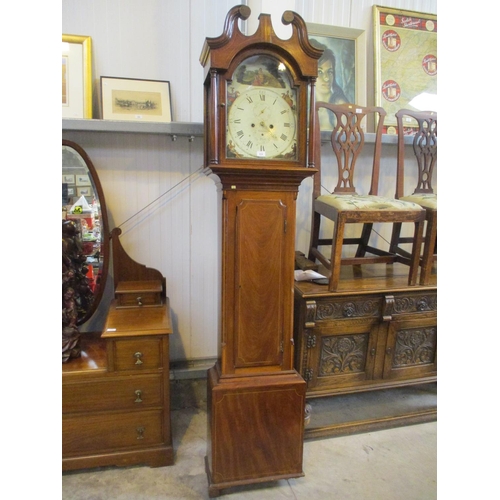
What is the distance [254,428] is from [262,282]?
0.60 m

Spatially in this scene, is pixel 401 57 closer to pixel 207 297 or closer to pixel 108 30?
pixel 108 30

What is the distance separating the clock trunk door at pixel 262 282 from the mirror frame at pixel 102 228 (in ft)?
3.06

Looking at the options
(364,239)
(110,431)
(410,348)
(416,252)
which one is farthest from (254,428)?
(364,239)

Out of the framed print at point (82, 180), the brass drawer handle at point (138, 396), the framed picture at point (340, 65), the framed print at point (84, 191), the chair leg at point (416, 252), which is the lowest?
the brass drawer handle at point (138, 396)

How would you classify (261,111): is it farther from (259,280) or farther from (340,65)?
(340,65)

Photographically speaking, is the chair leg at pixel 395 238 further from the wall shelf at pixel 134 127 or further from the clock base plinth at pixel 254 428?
the wall shelf at pixel 134 127

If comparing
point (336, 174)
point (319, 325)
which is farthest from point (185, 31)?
point (319, 325)

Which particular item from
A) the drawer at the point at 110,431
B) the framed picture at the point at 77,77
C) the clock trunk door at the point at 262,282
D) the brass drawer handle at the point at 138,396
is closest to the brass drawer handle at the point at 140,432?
the drawer at the point at 110,431

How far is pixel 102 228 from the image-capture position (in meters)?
2.07

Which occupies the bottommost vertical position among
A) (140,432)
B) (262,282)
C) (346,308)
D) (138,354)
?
(140,432)

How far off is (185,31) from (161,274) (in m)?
1.39

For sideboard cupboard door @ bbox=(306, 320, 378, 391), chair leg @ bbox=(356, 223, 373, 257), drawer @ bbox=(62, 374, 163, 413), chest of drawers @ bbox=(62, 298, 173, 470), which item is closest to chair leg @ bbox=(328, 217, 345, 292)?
sideboard cupboard door @ bbox=(306, 320, 378, 391)

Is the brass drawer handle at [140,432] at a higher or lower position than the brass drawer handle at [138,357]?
lower

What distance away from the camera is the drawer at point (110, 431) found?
166cm
